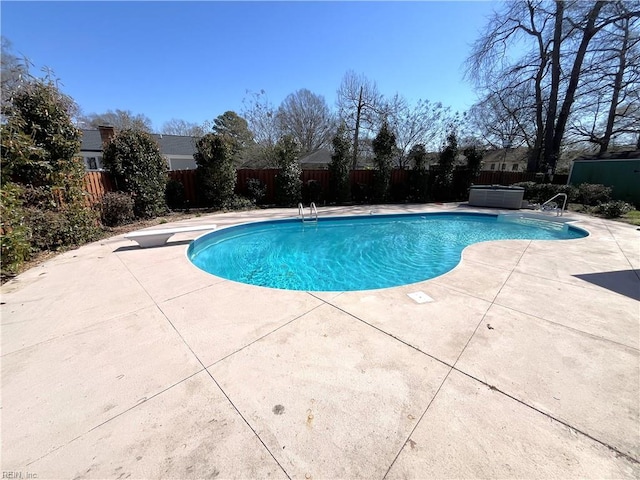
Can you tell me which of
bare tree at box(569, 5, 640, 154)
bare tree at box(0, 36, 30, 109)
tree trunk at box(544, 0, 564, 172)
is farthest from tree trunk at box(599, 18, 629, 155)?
bare tree at box(0, 36, 30, 109)

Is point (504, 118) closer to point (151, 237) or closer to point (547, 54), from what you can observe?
point (547, 54)

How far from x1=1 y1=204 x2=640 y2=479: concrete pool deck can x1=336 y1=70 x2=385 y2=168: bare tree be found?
1541cm

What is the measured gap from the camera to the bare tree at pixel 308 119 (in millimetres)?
23531

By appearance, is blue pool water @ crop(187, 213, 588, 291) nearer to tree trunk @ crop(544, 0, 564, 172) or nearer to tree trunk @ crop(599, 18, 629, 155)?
tree trunk @ crop(544, 0, 564, 172)

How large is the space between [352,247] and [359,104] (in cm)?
1477

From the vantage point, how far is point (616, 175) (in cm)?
1277

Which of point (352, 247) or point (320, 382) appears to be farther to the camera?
point (352, 247)

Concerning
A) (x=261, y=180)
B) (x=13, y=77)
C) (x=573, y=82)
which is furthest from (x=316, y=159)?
(x=13, y=77)

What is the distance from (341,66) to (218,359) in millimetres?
20020

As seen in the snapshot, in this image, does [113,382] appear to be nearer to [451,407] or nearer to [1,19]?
[451,407]

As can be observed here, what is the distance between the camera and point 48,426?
1.63m

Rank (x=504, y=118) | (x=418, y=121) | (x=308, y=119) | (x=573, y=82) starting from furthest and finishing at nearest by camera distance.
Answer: (x=308, y=119) → (x=504, y=118) → (x=418, y=121) → (x=573, y=82)

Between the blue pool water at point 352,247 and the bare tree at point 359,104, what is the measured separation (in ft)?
31.0

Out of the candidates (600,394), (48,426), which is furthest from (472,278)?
(48,426)
